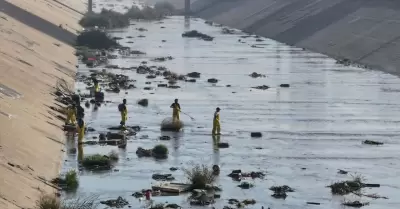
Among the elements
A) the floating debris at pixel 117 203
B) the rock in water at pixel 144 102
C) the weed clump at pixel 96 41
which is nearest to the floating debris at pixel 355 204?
the floating debris at pixel 117 203

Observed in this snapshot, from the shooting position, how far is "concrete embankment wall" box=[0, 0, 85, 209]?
2988 centimetres

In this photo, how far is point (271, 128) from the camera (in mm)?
46719

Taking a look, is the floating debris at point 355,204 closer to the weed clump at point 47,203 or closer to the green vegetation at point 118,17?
the weed clump at point 47,203

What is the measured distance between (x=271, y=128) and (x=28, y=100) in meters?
11.1

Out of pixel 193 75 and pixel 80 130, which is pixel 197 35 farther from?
pixel 80 130

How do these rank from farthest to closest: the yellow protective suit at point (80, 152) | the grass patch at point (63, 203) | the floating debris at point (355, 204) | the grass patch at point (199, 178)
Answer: the yellow protective suit at point (80, 152) < the grass patch at point (199, 178) < the floating debris at point (355, 204) < the grass patch at point (63, 203)

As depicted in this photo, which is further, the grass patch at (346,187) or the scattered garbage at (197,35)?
the scattered garbage at (197,35)

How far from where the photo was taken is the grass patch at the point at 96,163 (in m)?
35.7

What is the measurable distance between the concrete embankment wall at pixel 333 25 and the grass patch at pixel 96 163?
40.4 m

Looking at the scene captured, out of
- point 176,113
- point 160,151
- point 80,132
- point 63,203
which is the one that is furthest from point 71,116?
point 63,203

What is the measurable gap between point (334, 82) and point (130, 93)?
614 inches

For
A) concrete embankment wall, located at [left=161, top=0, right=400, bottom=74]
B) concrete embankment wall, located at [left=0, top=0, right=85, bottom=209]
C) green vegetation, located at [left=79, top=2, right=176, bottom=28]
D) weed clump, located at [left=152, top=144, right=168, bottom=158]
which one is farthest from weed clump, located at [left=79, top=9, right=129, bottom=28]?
weed clump, located at [left=152, top=144, right=168, bottom=158]

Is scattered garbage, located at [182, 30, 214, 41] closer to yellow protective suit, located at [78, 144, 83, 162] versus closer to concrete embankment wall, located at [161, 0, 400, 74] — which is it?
concrete embankment wall, located at [161, 0, 400, 74]

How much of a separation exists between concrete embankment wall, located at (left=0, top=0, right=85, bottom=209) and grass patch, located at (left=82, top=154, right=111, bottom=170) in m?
1.01
